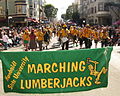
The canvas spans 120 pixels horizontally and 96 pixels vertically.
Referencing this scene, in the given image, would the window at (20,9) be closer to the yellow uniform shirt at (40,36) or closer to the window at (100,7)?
the window at (100,7)

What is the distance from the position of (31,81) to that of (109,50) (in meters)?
2.07

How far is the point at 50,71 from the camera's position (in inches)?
235

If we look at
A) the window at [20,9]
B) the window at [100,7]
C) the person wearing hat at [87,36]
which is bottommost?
the person wearing hat at [87,36]

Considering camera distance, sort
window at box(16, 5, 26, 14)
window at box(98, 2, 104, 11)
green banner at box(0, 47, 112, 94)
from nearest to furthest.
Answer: green banner at box(0, 47, 112, 94), window at box(16, 5, 26, 14), window at box(98, 2, 104, 11)

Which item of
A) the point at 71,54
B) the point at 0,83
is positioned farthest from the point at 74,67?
the point at 0,83

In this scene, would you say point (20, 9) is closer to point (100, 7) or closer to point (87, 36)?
point (100, 7)

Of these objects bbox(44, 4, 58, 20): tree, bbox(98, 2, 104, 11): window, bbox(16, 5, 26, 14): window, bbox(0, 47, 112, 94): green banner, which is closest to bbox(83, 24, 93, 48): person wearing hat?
bbox(0, 47, 112, 94): green banner

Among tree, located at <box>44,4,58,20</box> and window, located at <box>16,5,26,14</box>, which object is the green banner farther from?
tree, located at <box>44,4,58,20</box>

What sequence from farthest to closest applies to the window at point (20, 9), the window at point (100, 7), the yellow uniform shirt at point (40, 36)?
the window at point (100, 7) → the window at point (20, 9) → the yellow uniform shirt at point (40, 36)

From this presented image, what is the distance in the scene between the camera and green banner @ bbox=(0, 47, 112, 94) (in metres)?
5.91

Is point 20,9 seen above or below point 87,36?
above

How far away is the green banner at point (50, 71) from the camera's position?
19.4 feet

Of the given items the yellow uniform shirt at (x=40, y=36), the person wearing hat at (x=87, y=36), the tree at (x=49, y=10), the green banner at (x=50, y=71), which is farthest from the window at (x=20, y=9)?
the tree at (x=49, y=10)

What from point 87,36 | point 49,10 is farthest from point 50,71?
point 49,10
